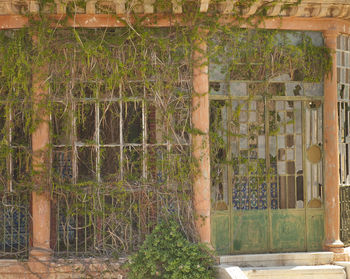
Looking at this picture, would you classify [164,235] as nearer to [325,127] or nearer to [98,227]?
[98,227]

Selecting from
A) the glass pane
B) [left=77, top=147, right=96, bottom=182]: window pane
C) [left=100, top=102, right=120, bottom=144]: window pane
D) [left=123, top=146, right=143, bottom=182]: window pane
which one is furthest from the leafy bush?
the glass pane

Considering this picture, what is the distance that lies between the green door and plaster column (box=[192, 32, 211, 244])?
264 millimetres

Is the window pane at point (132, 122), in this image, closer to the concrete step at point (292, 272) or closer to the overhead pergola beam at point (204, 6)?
the overhead pergola beam at point (204, 6)

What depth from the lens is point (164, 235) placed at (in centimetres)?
663

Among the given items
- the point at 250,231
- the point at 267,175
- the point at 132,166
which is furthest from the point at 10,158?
the point at 267,175

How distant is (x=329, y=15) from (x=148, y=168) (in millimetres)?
3653

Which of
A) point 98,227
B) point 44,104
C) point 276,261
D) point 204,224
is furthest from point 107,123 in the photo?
point 276,261

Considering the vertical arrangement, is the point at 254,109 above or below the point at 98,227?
above

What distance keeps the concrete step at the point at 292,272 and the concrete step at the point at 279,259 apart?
0.44ft

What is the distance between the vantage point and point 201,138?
6.88m

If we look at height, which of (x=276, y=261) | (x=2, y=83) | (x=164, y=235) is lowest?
(x=276, y=261)

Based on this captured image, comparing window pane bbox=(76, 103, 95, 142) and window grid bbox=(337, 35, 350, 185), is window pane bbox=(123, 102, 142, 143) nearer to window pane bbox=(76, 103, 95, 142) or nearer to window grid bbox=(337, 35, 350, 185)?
window pane bbox=(76, 103, 95, 142)

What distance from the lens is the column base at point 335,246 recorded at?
23.3ft

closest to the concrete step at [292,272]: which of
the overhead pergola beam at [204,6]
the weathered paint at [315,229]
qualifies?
the weathered paint at [315,229]
